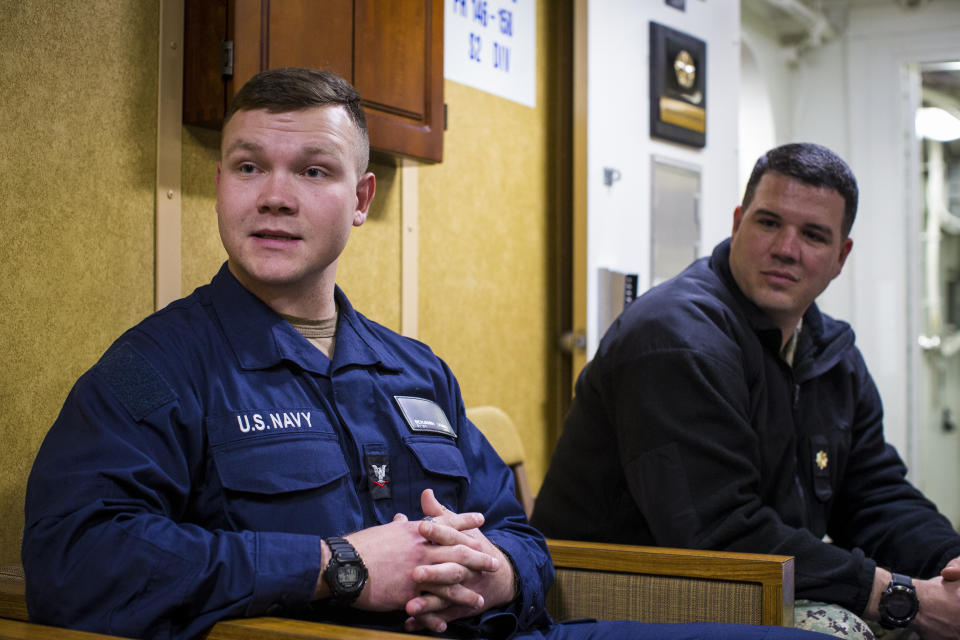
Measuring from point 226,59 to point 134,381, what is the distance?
2.53 feet

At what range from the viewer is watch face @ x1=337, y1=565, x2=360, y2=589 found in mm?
1288

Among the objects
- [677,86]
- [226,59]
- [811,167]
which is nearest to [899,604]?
[811,167]

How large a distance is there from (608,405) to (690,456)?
233 mm

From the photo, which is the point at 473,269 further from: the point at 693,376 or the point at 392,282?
the point at 693,376

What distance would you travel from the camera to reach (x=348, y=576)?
1.29 metres

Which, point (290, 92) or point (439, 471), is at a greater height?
point (290, 92)

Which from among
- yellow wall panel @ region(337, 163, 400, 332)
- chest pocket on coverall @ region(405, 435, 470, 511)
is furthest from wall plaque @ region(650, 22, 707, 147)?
chest pocket on coverall @ region(405, 435, 470, 511)

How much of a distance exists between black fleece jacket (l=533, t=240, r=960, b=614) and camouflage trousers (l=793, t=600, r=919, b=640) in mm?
23

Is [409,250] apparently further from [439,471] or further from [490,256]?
[439,471]

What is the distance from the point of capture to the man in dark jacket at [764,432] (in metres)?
1.87

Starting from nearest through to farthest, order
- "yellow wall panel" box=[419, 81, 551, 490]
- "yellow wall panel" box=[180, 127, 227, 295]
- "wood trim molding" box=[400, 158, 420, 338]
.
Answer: "yellow wall panel" box=[180, 127, 227, 295]
"wood trim molding" box=[400, 158, 420, 338]
"yellow wall panel" box=[419, 81, 551, 490]

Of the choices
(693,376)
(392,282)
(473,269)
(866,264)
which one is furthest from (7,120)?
(866,264)

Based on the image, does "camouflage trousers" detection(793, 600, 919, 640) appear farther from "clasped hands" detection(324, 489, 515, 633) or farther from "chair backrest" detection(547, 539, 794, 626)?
"clasped hands" detection(324, 489, 515, 633)

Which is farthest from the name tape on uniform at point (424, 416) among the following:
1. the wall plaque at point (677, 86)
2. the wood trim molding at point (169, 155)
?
the wall plaque at point (677, 86)
